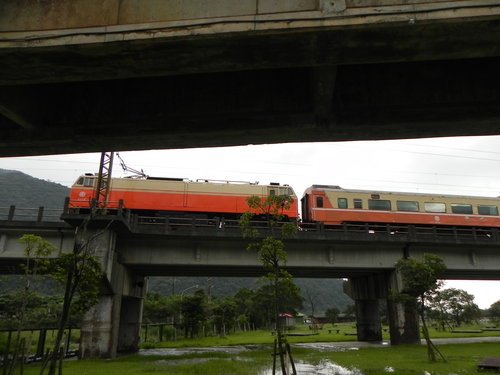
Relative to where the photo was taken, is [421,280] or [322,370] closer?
[322,370]

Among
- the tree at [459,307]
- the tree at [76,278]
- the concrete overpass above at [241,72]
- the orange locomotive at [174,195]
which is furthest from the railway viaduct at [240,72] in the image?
the tree at [459,307]

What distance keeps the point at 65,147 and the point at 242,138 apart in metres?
3.06

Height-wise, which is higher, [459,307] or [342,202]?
[342,202]

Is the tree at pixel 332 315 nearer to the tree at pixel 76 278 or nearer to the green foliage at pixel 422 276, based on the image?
the green foliage at pixel 422 276

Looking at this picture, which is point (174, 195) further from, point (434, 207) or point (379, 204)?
point (434, 207)

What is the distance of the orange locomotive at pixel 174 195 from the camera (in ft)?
89.7

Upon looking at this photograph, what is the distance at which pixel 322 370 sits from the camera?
1575 cm

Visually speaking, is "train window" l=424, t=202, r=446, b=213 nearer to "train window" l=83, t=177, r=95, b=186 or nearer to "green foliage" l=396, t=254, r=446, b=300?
"green foliage" l=396, t=254, r=446, b=300

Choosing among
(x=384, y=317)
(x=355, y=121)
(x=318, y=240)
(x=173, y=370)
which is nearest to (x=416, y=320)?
(x=318, y=240)

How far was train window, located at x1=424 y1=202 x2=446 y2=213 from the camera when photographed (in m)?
30.9

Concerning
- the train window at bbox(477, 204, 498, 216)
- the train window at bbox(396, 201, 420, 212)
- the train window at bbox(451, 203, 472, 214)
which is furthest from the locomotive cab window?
the train window at bbox(477, 204, 498, 216)

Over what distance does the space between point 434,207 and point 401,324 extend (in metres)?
9.67

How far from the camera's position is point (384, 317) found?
Answer: 89000 millimetres

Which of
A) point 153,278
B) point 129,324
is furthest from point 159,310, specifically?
point 153,278
